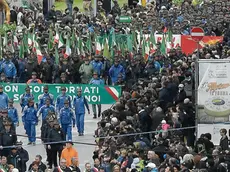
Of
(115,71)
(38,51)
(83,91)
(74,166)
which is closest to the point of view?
(74,166)

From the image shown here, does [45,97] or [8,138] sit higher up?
[45,97]

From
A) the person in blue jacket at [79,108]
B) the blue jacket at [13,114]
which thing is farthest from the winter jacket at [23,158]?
the person in blue jacket at [79,108]

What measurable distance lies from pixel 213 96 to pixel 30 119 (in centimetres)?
645

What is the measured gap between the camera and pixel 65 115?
3888cm

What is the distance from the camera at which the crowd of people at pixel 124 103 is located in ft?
104

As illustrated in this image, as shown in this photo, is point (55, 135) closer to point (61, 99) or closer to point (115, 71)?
point (61, 99)

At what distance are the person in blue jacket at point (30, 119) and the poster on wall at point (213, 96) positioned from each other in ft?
19.2

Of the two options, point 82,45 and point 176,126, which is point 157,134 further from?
point 82,45

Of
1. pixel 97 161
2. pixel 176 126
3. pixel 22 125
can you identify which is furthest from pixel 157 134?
pixel 22 125

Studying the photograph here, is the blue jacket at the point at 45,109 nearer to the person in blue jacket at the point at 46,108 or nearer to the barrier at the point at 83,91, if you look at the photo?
the person in blue jacket at the point at 46,108

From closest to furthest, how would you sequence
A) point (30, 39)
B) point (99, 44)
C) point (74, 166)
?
point (74, 166) < point (99, 44) < point (30, 39)

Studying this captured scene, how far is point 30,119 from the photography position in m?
39.5

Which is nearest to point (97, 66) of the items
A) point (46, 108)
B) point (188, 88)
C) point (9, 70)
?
point (9, 70)

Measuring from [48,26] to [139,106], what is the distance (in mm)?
20422
